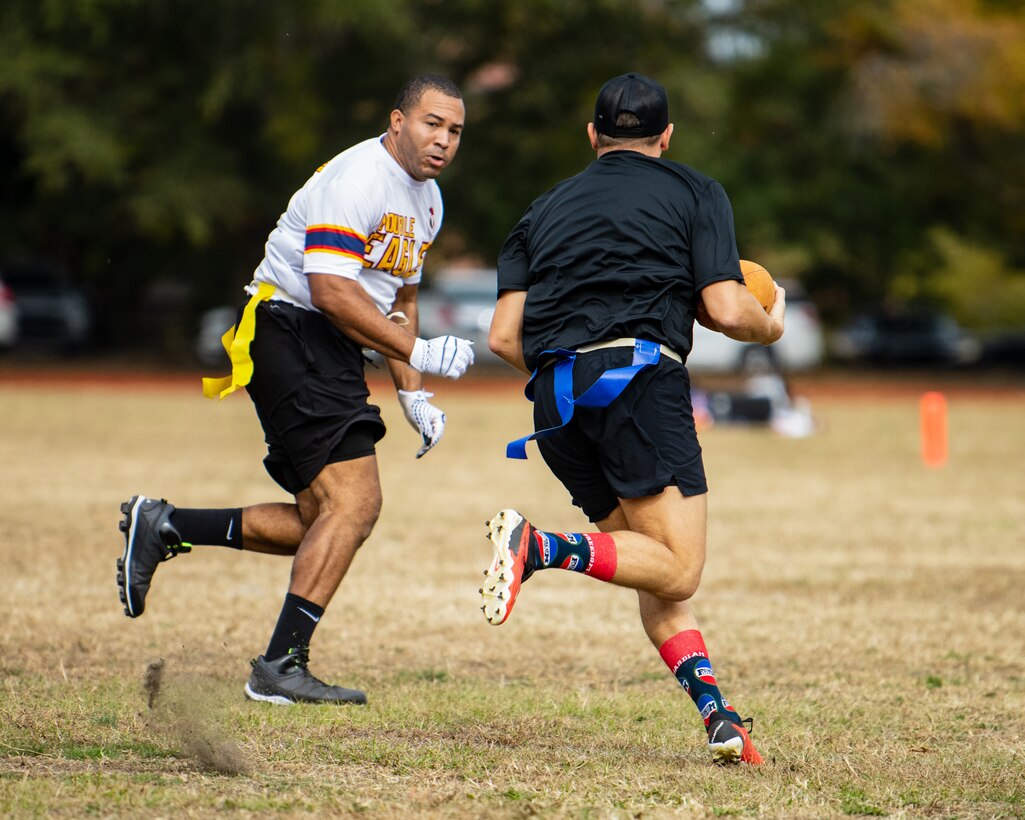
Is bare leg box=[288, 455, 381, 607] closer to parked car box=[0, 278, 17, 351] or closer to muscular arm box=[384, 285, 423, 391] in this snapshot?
muscular arm box=[384, 285, 423, 391]

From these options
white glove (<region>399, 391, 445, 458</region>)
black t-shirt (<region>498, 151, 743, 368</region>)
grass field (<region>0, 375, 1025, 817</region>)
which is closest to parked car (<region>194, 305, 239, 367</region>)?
grass field (<region>0, 375, 1025, 817</region>)

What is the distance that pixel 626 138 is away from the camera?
15.7ft

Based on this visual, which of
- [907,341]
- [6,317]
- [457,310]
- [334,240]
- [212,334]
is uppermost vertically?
[907,341]

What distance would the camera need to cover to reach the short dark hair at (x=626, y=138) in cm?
472

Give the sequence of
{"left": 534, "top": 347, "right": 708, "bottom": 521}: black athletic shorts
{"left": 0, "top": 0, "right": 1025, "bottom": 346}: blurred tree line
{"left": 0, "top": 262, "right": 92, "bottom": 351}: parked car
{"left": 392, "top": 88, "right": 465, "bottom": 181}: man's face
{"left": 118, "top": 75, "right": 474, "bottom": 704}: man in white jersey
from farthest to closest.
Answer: {"left": 0, "top": 262, "right": 92, "bottom": 351}: parked car → {"left": 0, "top": 0, "right": 1025, "bottom": 346}: blurred tree line → {"left": 392, "top": 88, "right": 465, "bottom": 181}: man's face → {"left": 118, "top": 75, "right": 474, "bottom": 704}: man in white jersey → {"left": 534, "top": 347, "right": 708, "bottom": 521}: black athletic shorts

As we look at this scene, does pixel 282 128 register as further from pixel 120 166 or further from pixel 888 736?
pixel 888 736

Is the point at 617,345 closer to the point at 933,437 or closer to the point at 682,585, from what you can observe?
the point at 682,585

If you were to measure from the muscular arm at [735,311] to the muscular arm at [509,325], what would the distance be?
0.58 metres

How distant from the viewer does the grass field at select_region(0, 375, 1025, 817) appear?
13.8ft

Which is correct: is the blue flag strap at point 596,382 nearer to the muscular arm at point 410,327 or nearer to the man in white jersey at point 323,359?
the man in white jersey at point 323,359

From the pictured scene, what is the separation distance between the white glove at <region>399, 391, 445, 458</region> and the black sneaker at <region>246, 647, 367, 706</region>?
91 centimetres

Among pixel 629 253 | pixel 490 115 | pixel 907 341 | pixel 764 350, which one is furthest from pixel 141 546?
pixel 907 341

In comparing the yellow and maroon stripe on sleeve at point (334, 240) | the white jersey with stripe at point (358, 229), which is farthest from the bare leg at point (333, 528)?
the yellow and maroon stripe on sleeve at point (334, 240)

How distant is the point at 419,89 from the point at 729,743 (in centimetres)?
259
